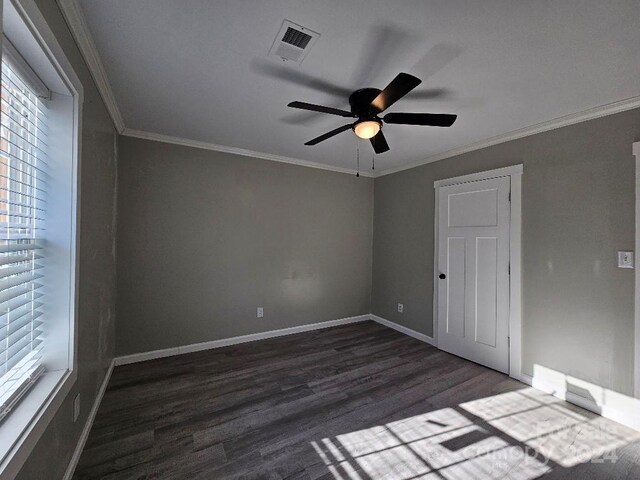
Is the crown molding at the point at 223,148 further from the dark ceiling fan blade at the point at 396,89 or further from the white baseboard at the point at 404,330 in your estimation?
the white baseboard at the point at 404,330

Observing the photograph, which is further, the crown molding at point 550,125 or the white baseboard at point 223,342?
the white baseboard at point 223,342

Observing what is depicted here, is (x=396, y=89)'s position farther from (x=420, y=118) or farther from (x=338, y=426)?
(x=338, y=426)

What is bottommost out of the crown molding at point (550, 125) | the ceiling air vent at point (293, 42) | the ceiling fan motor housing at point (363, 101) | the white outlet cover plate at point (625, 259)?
the white outlet cover plate at point (625, 259)

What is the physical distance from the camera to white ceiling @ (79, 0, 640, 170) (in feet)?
4.50

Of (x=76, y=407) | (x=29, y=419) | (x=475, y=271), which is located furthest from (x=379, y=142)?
(x=76, y=407)

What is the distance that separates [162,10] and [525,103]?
263 cm

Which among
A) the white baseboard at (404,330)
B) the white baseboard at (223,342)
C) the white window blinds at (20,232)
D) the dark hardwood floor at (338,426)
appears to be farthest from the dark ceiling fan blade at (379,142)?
the white baseboard at (223,342)

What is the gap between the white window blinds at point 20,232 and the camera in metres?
1.13

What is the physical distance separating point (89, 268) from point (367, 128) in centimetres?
213

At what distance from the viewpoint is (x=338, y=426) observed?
2.03m

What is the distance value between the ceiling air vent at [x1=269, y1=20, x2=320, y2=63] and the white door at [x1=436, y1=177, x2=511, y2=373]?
247 cm

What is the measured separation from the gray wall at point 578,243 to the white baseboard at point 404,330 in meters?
1.12

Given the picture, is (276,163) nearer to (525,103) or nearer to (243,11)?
(243,11)

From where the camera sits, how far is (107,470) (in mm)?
1604
